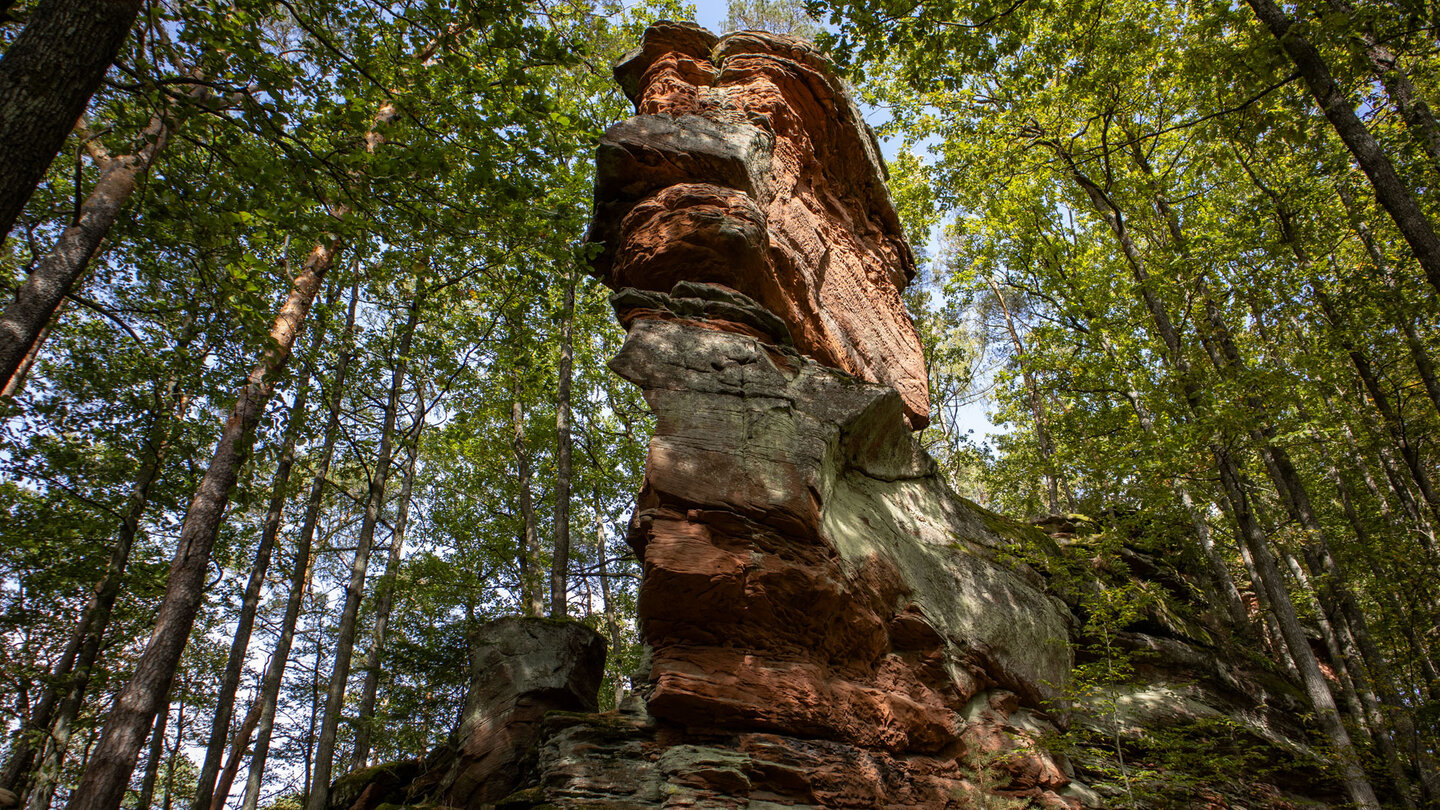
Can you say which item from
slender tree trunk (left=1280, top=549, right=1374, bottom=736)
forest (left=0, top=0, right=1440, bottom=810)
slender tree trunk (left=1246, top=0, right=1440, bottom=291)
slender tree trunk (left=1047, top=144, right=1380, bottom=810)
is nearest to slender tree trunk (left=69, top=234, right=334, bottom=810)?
forest (left=0, top=0, right=1440, bottom=810)

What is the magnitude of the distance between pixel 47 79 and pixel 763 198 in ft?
31.5

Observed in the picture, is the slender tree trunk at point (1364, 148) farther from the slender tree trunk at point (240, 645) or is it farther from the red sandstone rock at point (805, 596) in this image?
the slender tree trunk at point (240, 645)

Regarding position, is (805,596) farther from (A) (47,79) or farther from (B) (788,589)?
(A) (47,79)

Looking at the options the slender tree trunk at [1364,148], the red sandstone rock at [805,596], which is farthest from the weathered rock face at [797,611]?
the slender tree trunk at [1364,148]

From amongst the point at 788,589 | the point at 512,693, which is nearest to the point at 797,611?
the point at 788,589

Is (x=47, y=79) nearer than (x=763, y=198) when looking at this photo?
Yes

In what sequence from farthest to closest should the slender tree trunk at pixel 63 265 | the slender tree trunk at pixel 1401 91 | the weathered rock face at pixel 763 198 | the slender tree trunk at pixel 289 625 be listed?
the slender tree trunk at pixel 289 625 → the weathered rock face at pixel 763 198 → the slender tree trunk at pixel 1401 91 → the slender tree trunk at pixel 63 265

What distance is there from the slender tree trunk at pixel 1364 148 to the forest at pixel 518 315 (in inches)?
1.7

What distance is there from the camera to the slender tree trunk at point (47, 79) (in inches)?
148

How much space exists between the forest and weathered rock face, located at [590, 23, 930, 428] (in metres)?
1.21

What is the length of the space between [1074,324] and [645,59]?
476 inches

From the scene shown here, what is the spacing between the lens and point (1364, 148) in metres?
7.67

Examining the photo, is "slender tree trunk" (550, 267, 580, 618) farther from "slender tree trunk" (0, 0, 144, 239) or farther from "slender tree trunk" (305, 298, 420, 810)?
"slender tree trunk" (0, 0, 144, 239)

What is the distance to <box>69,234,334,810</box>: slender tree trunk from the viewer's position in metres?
7.28
